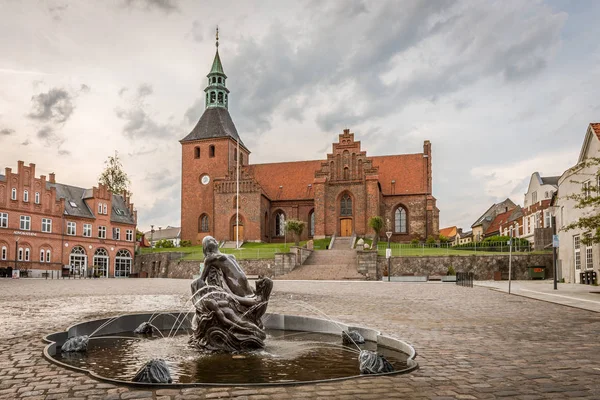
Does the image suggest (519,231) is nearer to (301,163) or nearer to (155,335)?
(301,163)

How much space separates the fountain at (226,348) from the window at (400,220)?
175ft

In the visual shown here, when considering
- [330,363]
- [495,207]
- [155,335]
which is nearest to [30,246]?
[155,335]

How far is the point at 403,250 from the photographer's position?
46531 millimetres

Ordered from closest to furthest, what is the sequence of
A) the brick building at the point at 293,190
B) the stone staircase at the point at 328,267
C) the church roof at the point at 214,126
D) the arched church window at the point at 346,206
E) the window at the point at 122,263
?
the stone staircase at the point at 328,267 → the brick building at the point at 293,190 → the arched church window at the point at 346,206 → the window at the point at 122,263 → the church roof at the point at 214,126

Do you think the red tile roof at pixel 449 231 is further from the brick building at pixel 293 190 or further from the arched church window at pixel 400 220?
the arched church window at pixel 400 220

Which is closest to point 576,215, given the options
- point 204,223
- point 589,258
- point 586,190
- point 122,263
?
point 589,258

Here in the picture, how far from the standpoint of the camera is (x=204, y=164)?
65.6 meters

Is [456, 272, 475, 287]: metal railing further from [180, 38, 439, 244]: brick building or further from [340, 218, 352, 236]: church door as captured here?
[340, 218, 352, 236]: church door

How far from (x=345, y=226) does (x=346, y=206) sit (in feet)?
7.59

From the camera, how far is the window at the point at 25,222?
52.8 metres

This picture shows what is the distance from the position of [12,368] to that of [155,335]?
394 cm

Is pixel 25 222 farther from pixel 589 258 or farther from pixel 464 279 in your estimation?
pixel 589 258

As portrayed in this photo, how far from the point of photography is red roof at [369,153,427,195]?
62656 mm

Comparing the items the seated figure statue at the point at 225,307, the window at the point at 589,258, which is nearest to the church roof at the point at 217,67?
the window at the point at 589,258
